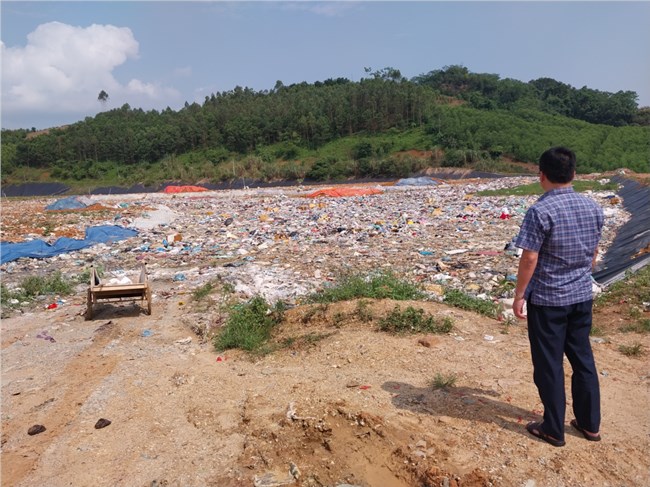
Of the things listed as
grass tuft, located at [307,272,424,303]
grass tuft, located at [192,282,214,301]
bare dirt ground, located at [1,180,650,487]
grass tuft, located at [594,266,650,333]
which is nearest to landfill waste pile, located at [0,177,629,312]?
grass tuft, located at [192,282,214,301]

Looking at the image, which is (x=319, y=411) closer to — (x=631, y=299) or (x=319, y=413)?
(x=319, y=413)

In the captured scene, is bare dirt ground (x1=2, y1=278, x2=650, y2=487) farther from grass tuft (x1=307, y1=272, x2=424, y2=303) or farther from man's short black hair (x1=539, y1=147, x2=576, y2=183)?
man's short black hair (x1=539, y1=147, x2=576, y2=183)

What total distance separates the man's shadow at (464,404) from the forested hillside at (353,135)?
110 feet

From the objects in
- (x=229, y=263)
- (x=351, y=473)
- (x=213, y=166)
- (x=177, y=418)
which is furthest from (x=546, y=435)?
(x=213, y=166)

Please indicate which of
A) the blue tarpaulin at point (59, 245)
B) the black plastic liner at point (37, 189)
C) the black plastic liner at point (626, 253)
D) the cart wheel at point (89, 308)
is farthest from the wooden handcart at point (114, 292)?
the black plastic liner at point (37, 189)

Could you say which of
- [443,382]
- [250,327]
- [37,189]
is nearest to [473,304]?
[443,382]

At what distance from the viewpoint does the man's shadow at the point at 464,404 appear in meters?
2.85

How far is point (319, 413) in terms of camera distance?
2.98 metres

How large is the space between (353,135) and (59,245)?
42948 millimetres

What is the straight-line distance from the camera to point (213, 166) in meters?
48.8

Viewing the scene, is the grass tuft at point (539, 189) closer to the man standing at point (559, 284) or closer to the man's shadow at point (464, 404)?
the man's shadow at point (464, 404)

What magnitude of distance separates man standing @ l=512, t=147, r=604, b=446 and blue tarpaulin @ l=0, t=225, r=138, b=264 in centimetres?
995

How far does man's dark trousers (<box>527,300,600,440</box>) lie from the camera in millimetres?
2531

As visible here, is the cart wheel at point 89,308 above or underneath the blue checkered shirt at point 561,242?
underneath
